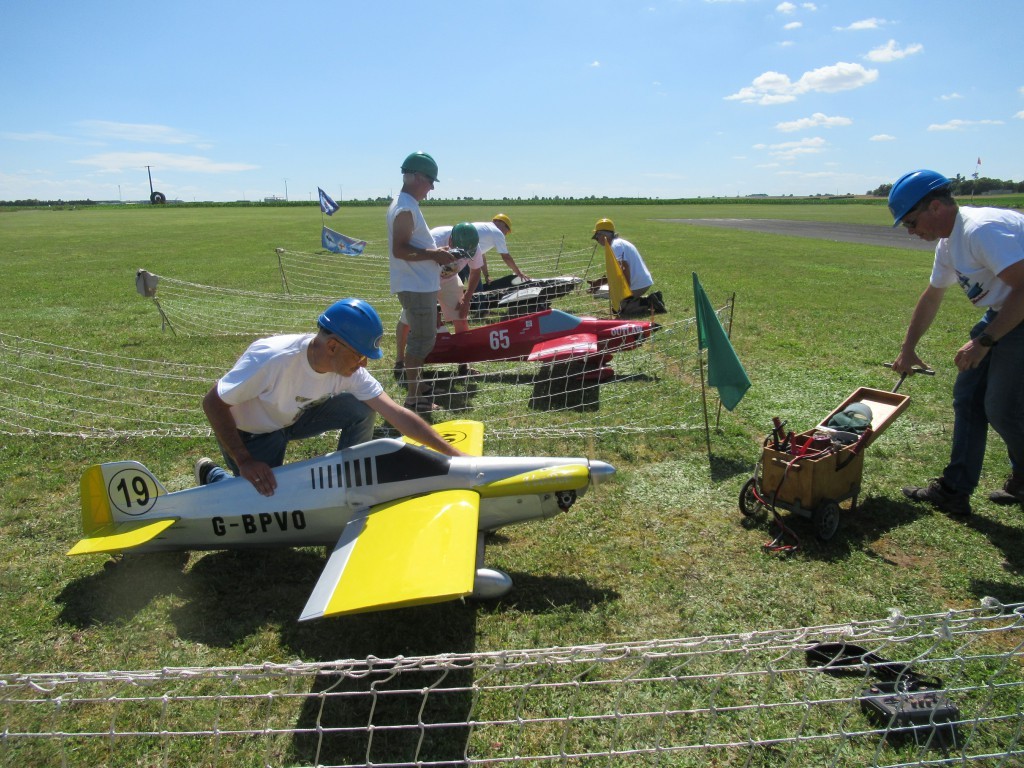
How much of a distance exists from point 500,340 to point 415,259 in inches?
91.1

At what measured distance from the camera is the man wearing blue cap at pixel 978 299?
12.9 feet

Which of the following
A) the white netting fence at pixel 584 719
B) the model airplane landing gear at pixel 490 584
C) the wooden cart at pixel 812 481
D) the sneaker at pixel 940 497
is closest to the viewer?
the white netting fence at pixel 584 719

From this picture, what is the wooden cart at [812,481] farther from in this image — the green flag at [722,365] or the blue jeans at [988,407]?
the green flag at [722,365]

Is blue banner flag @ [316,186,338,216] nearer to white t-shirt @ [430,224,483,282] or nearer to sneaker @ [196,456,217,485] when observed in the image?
white t-shirt @ [430,224,483,282]

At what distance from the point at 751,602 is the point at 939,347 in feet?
24.9

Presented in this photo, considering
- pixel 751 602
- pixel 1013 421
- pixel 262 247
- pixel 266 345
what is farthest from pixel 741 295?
pixel 262 247

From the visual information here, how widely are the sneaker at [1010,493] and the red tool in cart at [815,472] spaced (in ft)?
3.08

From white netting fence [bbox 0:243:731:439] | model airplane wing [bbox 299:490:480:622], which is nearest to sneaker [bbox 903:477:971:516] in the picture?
white netting fence [bbox 0:243:731:439]

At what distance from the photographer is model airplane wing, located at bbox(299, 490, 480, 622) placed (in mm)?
3096

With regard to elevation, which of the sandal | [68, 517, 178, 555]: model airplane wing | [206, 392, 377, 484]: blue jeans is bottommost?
[68, 517, 178, 555]: model airplane wing

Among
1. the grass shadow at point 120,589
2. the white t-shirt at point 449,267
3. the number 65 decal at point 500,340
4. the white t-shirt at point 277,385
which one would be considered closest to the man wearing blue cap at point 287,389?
the white t-shirt at point 277,385

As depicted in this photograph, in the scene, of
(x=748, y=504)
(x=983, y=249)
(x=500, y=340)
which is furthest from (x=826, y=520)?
(x=500, y=340)

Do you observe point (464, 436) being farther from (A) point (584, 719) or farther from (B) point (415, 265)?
(A) point (584, 719)

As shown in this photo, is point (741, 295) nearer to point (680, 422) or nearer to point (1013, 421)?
point (680, 422)
